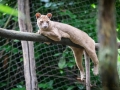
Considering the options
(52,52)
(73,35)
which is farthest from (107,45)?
(52,52)

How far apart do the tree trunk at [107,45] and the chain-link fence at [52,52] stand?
3.01 m

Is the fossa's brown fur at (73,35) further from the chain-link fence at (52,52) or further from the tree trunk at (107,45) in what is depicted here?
the tree trunk at (107,45)

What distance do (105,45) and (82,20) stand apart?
3.16 metres

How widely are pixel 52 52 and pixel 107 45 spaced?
314 centimetres

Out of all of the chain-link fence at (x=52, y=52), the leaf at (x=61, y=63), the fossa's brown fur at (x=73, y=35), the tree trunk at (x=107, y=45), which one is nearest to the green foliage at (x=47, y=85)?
the chain-link fence at (x=52, y=52)

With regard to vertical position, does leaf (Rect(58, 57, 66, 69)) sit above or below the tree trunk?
below

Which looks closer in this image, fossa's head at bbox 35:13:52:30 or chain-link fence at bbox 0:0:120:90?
fossa's head at bbox 35:13:52:30

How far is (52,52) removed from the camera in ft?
11.1

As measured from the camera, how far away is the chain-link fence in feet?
10.9

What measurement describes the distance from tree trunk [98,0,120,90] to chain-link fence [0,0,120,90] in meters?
3.01

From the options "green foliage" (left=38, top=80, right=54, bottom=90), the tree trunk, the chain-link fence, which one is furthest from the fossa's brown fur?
the tree trunk

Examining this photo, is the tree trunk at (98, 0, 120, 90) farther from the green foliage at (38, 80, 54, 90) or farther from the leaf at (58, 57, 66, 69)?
the green foliage at (38, 80, 54, 90)

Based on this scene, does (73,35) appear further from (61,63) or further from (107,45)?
(107,45)

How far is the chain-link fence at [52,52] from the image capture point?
3.34 m
